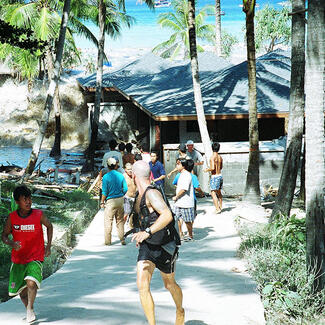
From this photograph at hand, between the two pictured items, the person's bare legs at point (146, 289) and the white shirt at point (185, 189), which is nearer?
the person's bare legs at point (146, 289)

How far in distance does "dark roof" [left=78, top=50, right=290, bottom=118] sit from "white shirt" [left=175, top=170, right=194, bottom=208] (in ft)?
36.7

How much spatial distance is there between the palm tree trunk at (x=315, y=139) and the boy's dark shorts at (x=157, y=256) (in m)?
2.50

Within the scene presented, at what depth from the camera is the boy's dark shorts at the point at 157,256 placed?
520 cm

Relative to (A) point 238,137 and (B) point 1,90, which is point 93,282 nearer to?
(A) point 238,137

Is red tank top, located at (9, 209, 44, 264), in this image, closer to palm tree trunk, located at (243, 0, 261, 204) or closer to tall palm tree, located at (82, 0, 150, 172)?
palm tree trunk, located at (243, 0, 261, 204)

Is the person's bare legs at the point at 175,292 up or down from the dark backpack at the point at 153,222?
down

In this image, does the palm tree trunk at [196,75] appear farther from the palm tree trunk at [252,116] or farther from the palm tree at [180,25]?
the palm tree at [180,25]

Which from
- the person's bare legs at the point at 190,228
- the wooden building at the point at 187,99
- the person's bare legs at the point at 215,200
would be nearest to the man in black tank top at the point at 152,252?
the person's bare legs at the point at 190,228

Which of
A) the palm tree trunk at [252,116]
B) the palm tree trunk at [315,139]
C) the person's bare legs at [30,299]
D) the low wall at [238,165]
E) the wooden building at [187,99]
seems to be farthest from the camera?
the wooden building at [187,99]

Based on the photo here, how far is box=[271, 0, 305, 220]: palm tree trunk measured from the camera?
35.0 feet

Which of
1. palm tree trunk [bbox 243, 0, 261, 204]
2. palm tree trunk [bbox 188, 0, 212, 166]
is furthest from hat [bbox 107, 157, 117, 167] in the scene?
palm tree trunk [bbox 188, 0, 212, 166]

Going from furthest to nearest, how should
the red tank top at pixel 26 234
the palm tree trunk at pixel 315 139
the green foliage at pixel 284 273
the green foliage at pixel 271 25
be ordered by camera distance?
the green foliage at pixel 271 25 < the palm tree trunk at pixel 315 139 < the green foliage at pixel 284 273 < the red tank top at pixel 26 234

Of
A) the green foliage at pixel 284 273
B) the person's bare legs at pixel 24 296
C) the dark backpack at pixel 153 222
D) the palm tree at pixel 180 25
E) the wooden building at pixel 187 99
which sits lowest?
the green foliage at pixel 284 273

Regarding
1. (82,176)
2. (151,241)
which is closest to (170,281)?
(151,241)
